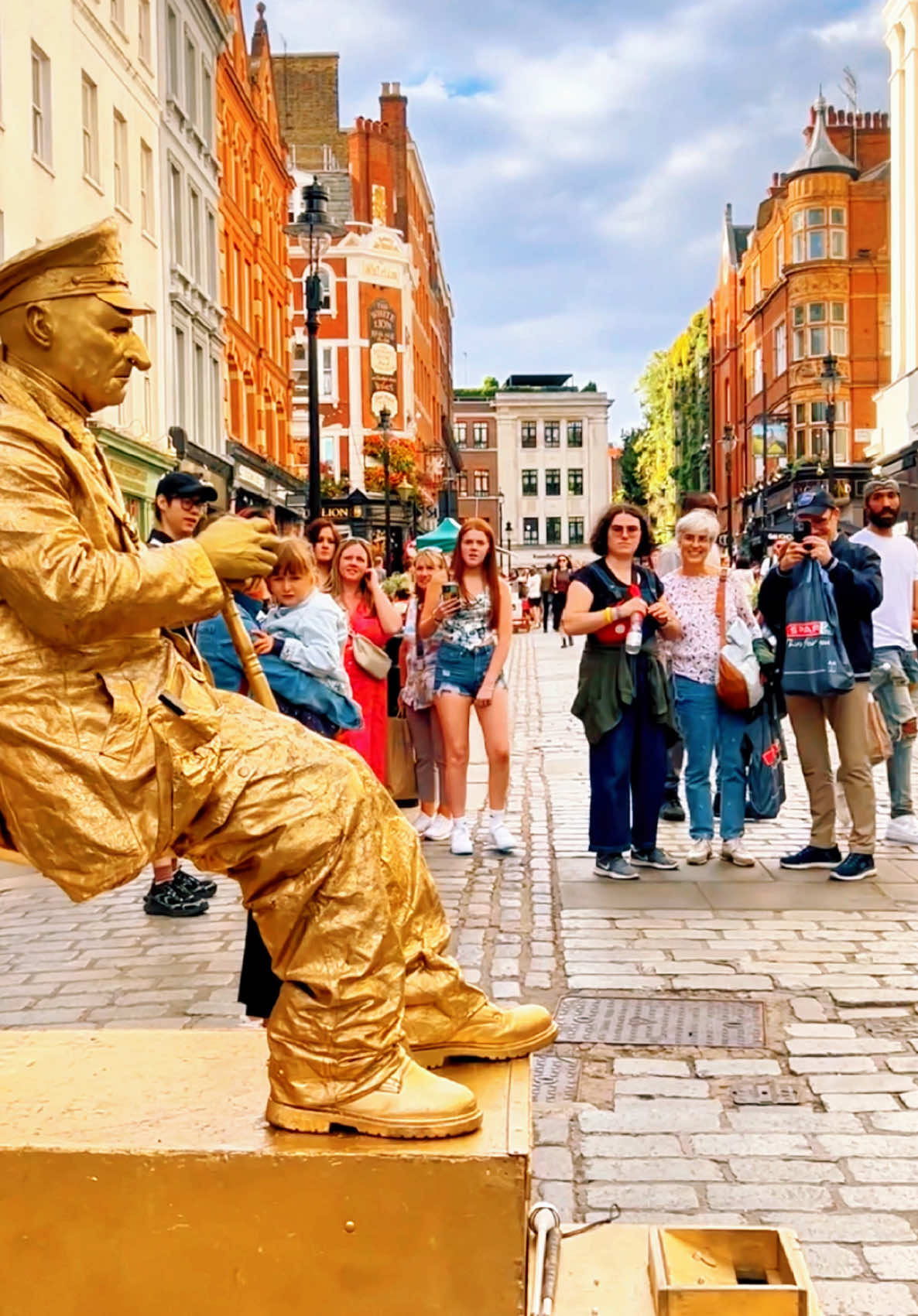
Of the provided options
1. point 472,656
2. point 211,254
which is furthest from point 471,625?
point 211,254

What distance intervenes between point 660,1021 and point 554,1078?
0.71 m

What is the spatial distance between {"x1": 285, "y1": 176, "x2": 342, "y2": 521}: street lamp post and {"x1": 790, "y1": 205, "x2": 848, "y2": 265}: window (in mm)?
50553

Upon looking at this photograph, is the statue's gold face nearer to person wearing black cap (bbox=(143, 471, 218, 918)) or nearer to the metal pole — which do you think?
person wearing black cap (bbox=(143, 471, 218, 918))

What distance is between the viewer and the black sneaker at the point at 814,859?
773 cm

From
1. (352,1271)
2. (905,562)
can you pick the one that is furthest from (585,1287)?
(905,562)

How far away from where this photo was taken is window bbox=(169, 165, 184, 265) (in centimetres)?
3150

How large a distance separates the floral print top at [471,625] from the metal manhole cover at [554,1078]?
3.68 meters

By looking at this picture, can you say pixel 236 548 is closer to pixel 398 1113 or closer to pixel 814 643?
pixel 398 1113

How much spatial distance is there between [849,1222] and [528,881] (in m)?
4.18

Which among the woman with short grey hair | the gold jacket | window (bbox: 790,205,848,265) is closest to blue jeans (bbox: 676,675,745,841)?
the woman with short grey hair

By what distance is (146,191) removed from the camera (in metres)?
28.9

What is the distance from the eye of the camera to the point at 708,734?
25.6 ft

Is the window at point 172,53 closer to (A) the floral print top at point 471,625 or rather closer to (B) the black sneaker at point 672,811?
(B) the black sneaker at point 672,811

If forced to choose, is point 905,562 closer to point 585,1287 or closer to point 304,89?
point 585,1287
